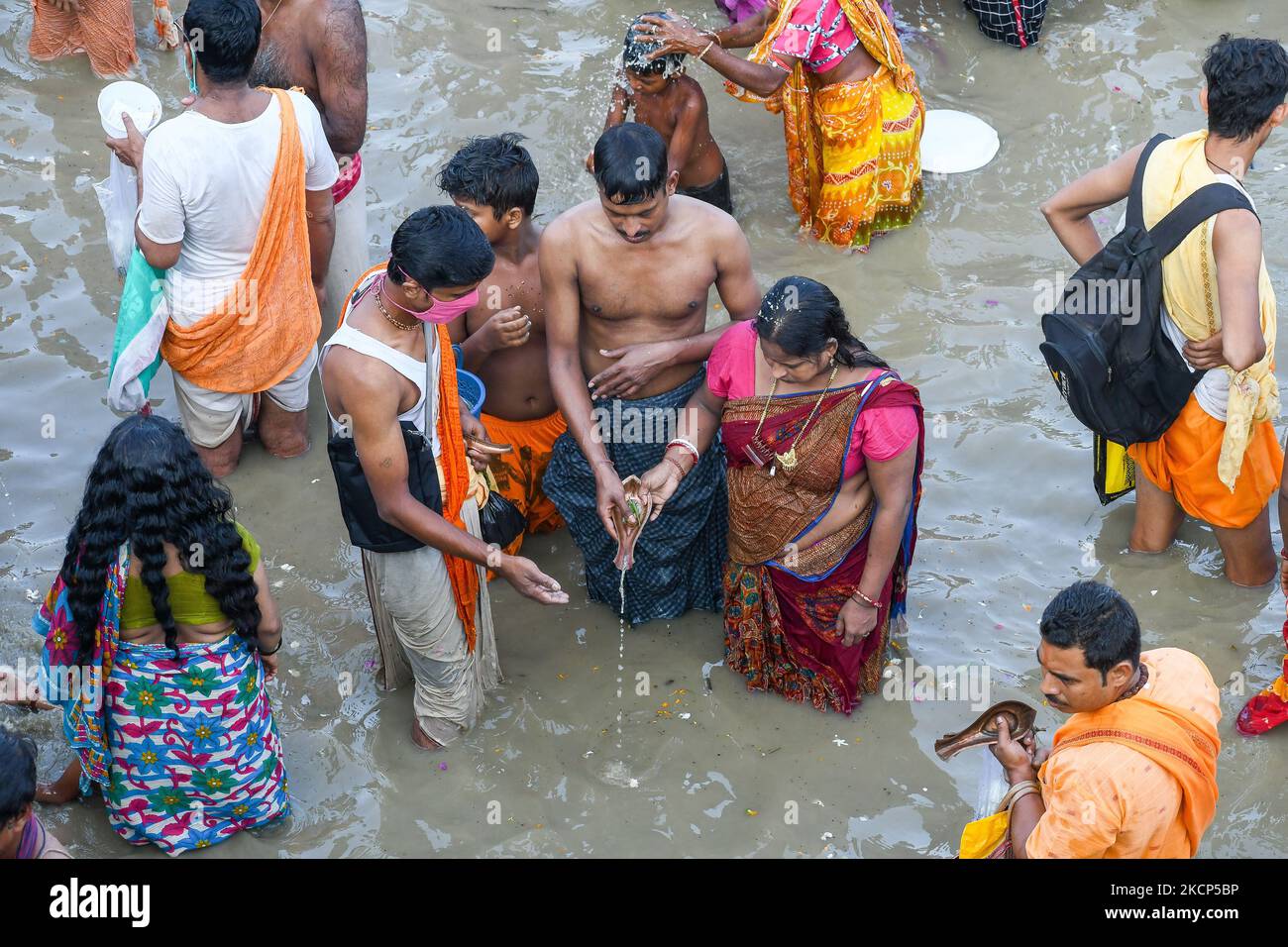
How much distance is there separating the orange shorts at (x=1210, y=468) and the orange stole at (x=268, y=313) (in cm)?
305

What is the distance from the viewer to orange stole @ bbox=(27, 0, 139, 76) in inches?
287

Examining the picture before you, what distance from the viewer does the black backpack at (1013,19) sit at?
24.5 ft

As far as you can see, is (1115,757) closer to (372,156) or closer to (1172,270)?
(1172,270)

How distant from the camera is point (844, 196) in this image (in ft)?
20.8

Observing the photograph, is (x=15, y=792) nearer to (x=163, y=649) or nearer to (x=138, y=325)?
(x=163, y=649)

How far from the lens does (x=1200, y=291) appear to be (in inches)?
166

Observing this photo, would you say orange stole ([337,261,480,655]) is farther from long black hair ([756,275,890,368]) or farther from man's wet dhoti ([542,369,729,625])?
long black hair ([756,275,890,368])

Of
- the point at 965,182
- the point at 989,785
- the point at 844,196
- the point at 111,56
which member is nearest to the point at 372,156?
the point at 111,56

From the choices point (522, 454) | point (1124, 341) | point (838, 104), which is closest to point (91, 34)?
point (838, 104)

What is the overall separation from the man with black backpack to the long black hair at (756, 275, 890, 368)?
95 cm

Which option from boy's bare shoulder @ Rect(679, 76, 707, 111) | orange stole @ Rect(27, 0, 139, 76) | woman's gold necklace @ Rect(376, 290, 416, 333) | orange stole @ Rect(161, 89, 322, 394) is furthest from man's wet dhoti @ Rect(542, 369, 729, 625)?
orange stole @ Rect(27, 0, 139, 76)

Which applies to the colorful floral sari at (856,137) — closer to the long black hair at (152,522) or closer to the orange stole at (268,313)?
the orange stole at (268,313)

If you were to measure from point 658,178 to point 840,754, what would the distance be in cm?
185

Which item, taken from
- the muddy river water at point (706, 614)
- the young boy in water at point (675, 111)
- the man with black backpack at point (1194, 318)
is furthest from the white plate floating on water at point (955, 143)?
the man with black backpack at point (1194, 318)
